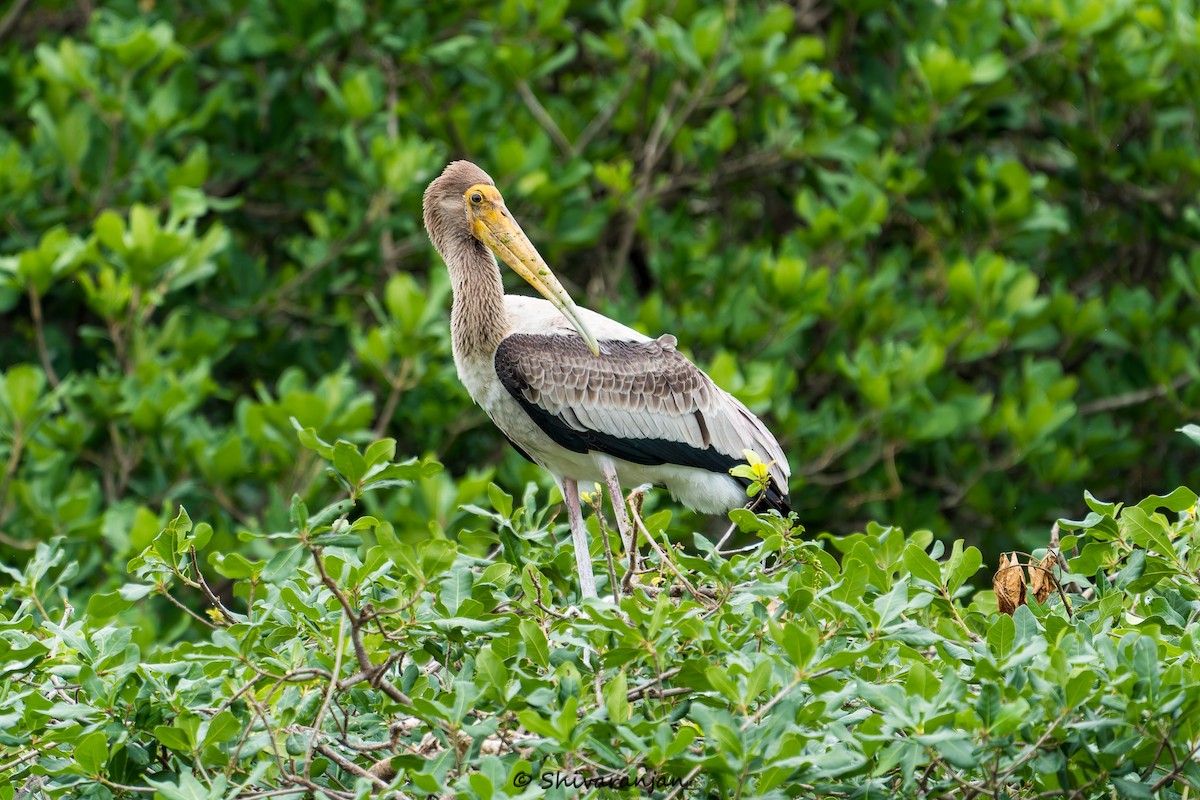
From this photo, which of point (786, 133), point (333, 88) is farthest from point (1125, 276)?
point (333, 88)

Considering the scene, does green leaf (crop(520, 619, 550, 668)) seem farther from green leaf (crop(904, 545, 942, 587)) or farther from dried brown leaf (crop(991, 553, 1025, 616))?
dried brown leaf (crop(991, 553, 1025, 616))

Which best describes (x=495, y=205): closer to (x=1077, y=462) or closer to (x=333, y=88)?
(x=333, y=88)

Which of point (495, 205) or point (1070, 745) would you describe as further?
point (495, 205)

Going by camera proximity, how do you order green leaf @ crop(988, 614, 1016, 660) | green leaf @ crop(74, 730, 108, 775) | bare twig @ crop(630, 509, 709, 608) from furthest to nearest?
bare twig @ crop(630, 509, 709, 608) → green leaf @ crop(988, 614, 1016, 660) → green leaf @ crop(74, 730, 108, 775)

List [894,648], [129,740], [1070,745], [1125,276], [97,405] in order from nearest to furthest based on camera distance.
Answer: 1. [1070,745]
2. [129,740]
3. [894,648]
4. [97,405]
5. [1125,276]

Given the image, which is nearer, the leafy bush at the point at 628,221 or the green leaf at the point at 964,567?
the green leaf at the point at 964,567

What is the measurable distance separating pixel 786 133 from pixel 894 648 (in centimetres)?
493

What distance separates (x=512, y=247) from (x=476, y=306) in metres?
0.23

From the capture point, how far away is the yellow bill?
501 cm

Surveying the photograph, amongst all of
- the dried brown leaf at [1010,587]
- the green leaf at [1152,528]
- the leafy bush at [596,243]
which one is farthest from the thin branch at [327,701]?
the green leaf at [1152,528]

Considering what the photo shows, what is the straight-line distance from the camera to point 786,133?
310 inches

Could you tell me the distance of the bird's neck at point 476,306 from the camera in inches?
202

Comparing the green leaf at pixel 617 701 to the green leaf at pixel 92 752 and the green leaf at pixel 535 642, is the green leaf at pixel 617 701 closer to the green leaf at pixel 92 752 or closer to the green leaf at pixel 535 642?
the green leaf at pixel 535 642

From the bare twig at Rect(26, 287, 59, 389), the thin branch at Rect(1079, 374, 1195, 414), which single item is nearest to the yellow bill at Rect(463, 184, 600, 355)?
the bare twig at Rect(26, 287, 59, 389)
